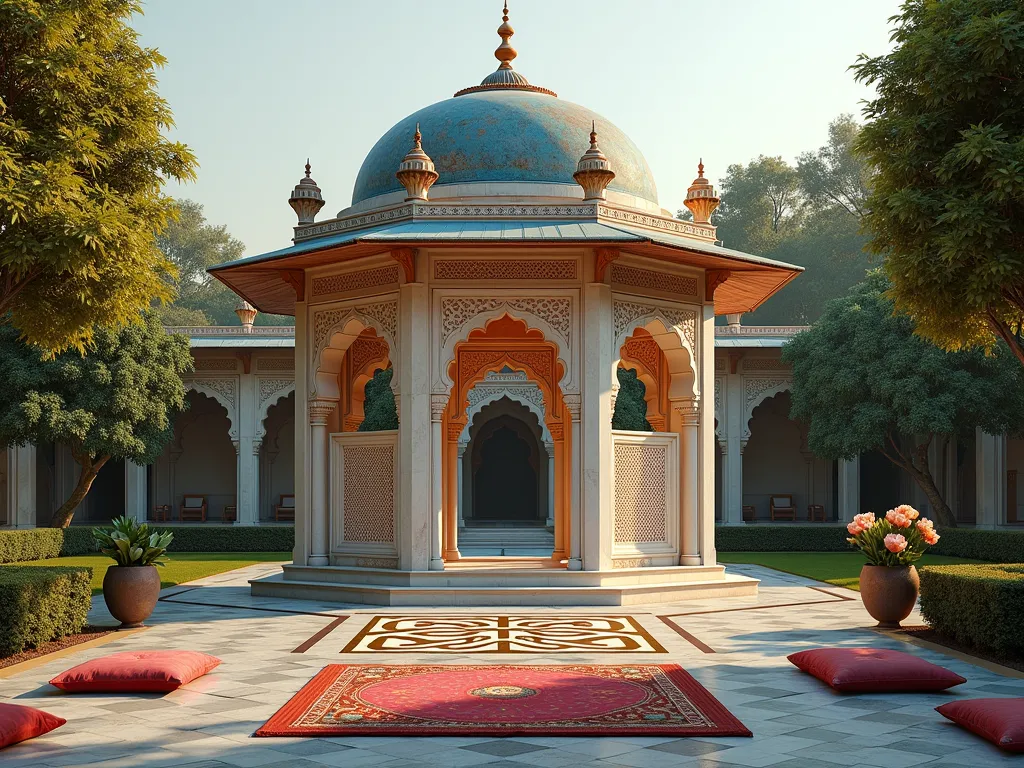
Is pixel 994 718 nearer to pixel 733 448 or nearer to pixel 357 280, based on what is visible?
pixel 357 280

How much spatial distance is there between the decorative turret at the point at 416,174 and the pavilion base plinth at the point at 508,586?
4.03m

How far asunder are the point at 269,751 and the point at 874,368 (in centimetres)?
1705

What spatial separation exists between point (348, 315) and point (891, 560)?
607cm

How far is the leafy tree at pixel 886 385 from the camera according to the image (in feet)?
63.3

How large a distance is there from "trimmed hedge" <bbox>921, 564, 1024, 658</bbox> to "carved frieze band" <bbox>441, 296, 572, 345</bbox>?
4.30 m

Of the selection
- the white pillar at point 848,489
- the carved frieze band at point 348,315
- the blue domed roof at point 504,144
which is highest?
the blue domed roof at point 504,144

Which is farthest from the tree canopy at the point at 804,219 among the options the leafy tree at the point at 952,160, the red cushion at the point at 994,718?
the red cushion at the point at 994,718

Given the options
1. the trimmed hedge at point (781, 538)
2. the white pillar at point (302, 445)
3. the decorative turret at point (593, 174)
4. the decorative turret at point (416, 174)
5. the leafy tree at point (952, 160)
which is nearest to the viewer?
the leafy tree at point (952, 160)

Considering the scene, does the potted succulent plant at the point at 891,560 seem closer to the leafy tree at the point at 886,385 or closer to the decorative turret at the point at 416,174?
the decorative turret at the point at 416,174

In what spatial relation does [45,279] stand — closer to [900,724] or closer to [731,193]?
[900,724]

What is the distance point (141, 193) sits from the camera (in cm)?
886

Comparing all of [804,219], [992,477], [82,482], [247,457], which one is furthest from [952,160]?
[804,219]

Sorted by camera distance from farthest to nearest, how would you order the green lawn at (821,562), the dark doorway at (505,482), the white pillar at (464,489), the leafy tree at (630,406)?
the dark doorway at (505,482), the white pillar at (464,489), the leafy tree at (630,406), the green lawn at (821,562)

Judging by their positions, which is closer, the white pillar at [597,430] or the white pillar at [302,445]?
the white pillar at [597,430]
